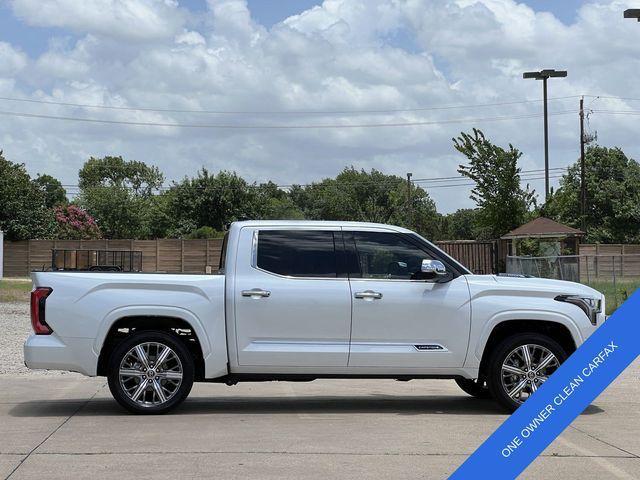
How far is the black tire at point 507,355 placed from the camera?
8938 mm

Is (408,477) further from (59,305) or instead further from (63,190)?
(63,190)

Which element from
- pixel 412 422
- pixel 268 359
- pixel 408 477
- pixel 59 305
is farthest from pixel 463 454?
pixel 59 305

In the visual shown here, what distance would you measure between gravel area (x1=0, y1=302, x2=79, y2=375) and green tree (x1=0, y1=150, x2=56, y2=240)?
30142mm

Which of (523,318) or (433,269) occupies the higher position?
(433,269)

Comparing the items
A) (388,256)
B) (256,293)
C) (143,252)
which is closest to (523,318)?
(388,256)

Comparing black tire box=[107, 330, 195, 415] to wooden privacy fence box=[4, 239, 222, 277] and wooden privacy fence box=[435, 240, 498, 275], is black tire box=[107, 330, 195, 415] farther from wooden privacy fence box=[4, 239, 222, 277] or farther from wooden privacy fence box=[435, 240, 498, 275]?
wooden privacy fence box=[4, 239, 222, 277]

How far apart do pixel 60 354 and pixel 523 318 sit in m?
4.49

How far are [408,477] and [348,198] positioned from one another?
96491 millimetres

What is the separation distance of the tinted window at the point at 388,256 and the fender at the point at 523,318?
34.0 inches

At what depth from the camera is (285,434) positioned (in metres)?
7.89

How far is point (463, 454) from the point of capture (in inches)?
279

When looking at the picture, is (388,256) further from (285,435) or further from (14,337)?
(14,337)

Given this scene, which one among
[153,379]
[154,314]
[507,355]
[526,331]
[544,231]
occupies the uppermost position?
[544,231]

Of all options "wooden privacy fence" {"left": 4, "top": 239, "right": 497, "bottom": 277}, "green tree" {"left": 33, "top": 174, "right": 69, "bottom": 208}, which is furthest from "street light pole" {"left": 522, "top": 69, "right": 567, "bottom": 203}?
"green tree" {"left": 33, "top": 174, "right": 69, "bottom": 208}
